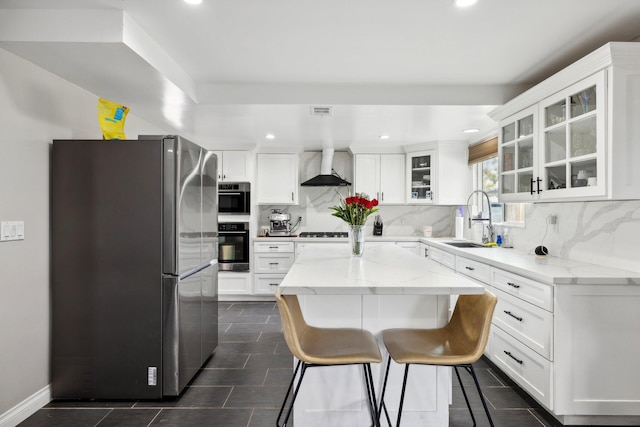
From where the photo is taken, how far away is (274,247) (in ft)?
16.5

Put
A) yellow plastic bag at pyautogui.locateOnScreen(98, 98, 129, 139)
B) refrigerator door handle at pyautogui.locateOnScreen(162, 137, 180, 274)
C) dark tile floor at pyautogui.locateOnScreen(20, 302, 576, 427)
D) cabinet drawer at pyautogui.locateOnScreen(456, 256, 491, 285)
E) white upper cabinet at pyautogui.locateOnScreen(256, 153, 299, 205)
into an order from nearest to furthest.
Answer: dark tile floor at pyautogui.locateOnScreen(20, 302, 576, 427) < refrigerator door handle at pyautogui.locateOnScreen(162, 137, 180, 274) < yellow plastic bag at pyautogui.locateOnScreen(98, 98, 129, 139) < cabinet drawer at pyautogui.locateOnScreen(456, 256, 491, 285) < white upper cabinet at pyautogui.locateOnScreen(256, 153, 299, 205)

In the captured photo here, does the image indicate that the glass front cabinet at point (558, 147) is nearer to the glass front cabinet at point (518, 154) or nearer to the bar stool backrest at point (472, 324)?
the glass front cabinet at point (518, 154)

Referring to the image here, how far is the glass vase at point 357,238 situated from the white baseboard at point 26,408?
88.5 inches

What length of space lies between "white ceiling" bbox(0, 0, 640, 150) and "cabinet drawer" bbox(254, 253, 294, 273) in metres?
1.95

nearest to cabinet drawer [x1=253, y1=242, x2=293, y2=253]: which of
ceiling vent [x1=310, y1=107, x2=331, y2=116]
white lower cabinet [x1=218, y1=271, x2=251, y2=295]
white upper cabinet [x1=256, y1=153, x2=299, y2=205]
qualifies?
white lower cabinet [x1=218, y1=271, x2=251, y2=295]

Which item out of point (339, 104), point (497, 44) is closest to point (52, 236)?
point (339, 104)

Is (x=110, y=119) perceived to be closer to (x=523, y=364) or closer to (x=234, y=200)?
(x=234, y=200)

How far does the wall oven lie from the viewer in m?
5.04

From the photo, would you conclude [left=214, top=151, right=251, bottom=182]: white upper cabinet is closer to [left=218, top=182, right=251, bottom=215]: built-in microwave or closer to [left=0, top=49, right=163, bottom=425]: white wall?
[left=218, top=182, right=251, bottom=215]: built-in microwave

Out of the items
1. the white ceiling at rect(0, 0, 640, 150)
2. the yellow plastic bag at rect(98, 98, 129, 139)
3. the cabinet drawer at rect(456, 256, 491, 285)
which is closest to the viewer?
the white ceiling at rect(0, 0, 640, 150)

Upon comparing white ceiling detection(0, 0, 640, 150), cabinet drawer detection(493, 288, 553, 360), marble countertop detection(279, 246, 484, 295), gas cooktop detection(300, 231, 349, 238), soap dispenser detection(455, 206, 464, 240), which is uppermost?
white ceiling detection(0, 0, 640, 150)

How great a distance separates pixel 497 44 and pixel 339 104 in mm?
1250

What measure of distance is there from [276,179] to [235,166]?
61 centimetres

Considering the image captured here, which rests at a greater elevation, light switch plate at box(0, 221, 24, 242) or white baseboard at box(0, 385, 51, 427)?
light switch plate at box(0, 221, 24, 242)
